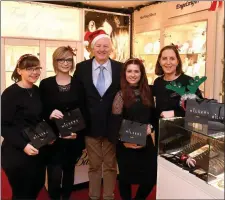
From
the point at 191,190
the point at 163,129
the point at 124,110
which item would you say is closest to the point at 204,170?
the point at 191,190

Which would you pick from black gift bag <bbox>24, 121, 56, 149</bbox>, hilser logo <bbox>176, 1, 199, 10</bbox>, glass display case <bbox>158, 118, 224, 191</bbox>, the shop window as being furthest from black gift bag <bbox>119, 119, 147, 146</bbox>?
the shop window

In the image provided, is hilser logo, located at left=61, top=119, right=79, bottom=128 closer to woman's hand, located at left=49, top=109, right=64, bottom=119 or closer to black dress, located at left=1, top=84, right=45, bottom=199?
woman's hand, located at left=49, top=109, right=64, bottom=119

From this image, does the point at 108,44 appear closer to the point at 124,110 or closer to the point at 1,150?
the point at 124,110

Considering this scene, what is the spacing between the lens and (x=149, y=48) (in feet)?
15.5

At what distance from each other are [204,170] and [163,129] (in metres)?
0.39

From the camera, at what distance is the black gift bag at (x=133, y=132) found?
2.07 meters

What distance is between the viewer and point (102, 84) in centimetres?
248

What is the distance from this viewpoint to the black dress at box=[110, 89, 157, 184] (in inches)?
86.9

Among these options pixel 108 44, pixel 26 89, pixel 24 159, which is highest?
pixel 108 44

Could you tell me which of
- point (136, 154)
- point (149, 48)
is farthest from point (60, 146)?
point (149, 48)

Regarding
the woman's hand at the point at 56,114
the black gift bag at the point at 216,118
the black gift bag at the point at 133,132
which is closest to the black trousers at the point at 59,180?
the woman's hand at the point at 56,114

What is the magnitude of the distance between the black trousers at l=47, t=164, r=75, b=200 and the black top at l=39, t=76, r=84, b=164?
79mm

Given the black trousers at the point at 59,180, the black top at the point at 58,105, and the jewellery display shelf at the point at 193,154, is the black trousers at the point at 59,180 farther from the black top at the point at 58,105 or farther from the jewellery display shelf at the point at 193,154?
the jewellery display shelf at the point at 193,154

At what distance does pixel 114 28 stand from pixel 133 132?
11.1 feet
